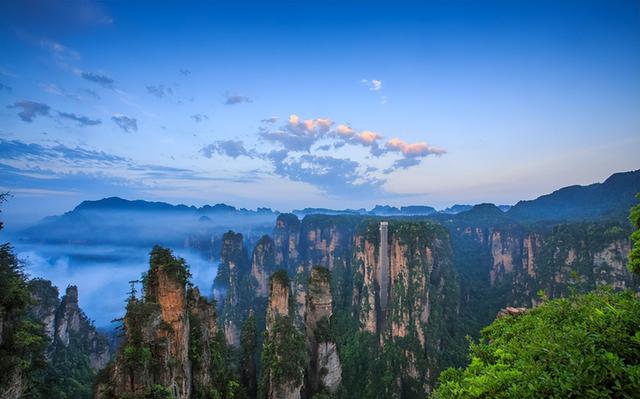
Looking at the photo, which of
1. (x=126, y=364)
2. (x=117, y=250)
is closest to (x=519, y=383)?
(x=126, y=364)

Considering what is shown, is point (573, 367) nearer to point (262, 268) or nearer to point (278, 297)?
point (278, 297)

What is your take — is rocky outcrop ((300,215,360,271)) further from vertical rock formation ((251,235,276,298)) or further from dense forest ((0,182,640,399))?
vertical rock formation ((251,235,276,298))

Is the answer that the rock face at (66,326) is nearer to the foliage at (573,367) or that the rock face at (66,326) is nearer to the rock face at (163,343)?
the rock face at (163,343)

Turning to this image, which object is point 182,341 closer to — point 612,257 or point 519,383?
point 519,383

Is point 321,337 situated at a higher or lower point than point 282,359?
lower

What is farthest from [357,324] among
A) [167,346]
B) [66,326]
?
[167,346]
